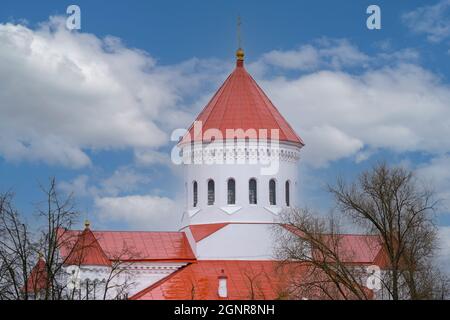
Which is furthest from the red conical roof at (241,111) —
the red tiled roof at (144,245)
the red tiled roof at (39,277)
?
the red tiled roof at (39,277)

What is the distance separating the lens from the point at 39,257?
1298 inches

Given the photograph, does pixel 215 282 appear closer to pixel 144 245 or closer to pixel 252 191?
pixel 144 245

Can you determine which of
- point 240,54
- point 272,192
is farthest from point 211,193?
point 240,54

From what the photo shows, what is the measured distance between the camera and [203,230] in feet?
168

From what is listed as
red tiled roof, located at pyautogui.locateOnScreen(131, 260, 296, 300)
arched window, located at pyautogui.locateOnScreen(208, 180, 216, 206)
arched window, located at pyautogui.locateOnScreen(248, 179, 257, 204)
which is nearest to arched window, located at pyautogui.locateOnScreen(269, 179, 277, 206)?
arched window, located at pyautogui.locateOnScreen(248, 179, 257, 204)

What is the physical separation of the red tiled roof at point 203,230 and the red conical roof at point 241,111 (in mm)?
5209

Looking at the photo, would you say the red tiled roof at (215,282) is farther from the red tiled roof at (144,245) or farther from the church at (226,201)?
the red tiled roof at (144,245)

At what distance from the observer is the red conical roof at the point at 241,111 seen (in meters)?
52.3

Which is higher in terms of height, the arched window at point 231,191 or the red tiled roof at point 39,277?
the arched window at point 231,191

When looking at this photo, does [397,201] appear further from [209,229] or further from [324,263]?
[209,229]

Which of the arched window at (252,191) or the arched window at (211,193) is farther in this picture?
the arched window at (211,193)

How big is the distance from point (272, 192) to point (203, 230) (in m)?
4.76
